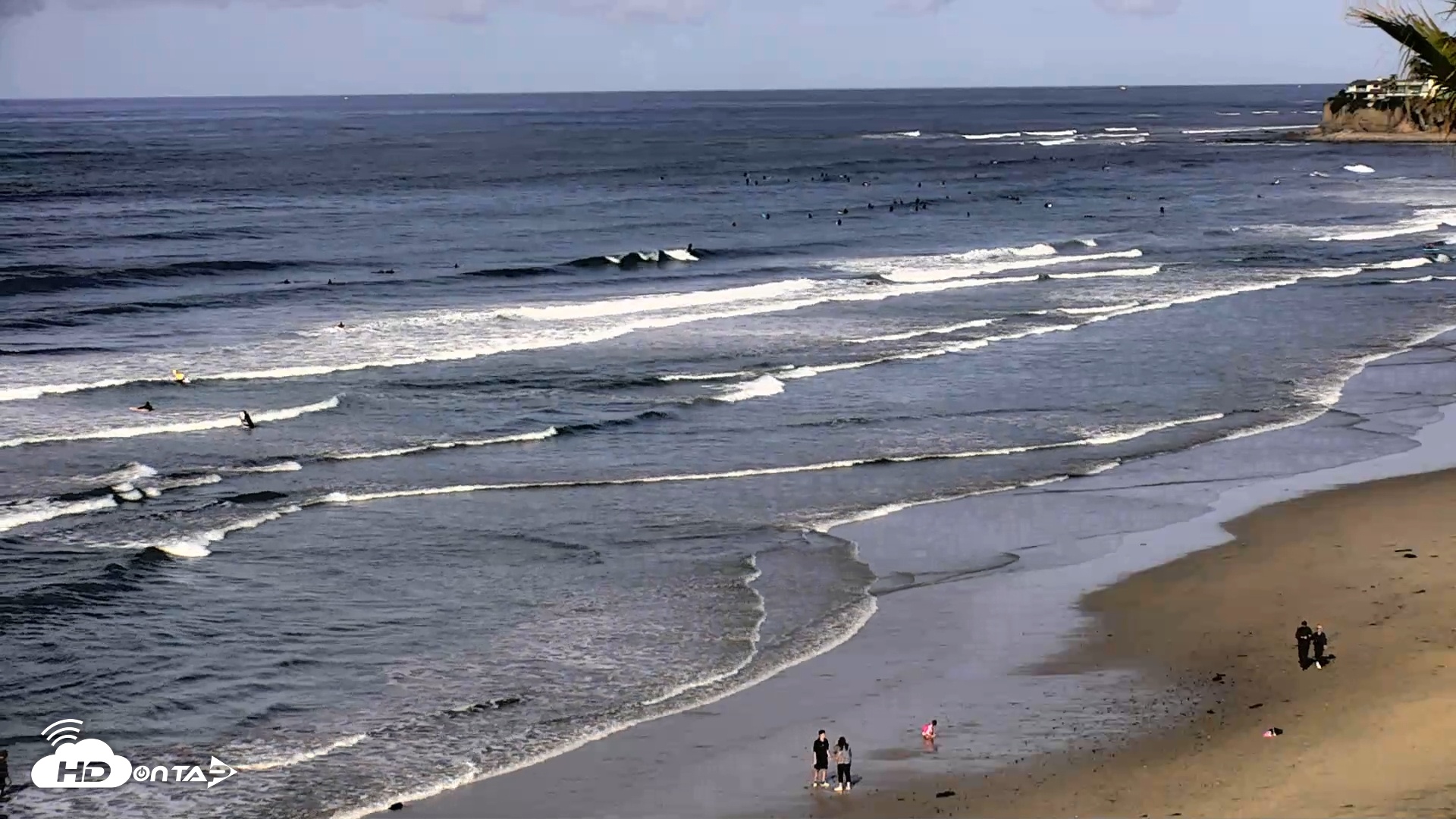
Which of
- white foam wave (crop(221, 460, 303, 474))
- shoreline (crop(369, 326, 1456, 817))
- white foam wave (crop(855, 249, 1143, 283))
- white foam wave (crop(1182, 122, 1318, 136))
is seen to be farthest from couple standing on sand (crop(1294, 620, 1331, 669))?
white foam wave (crop(1182, 122, 1318, 136))

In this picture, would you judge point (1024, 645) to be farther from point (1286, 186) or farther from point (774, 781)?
point (1286, 186)

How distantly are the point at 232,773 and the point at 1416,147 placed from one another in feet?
459

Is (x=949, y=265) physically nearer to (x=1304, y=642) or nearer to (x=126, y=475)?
(x=126, y=475)

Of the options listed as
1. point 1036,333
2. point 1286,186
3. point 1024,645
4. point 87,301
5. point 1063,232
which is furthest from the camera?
point 1286,186

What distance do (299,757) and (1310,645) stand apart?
11.9m

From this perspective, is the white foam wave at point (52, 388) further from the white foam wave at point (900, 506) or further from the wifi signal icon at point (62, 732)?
the wifi signal icon at point (62, 732)

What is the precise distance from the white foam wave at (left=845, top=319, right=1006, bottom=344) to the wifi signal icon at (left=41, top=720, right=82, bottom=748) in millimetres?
29025

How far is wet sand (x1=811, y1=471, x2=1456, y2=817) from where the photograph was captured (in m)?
15.8

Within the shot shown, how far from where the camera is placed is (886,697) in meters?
19.1

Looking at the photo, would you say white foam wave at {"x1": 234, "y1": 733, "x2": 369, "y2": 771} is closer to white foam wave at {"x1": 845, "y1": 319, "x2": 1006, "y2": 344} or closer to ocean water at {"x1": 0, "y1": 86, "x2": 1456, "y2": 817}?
ocean water at {"x1": 0, "y1": 86, "x2": 1456, "y2": 817}

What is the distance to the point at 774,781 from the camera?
16.8 metres

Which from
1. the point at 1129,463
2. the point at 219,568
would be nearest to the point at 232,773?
the point at 219,568

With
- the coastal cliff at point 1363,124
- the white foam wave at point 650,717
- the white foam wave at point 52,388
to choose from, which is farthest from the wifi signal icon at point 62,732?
the coastal cliff at point 1363,124

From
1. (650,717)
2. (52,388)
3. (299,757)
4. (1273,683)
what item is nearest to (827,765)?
(650,717)
